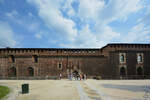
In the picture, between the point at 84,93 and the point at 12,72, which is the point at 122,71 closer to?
the point at 84,93

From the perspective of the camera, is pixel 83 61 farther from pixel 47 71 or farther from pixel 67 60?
pixel 47 71

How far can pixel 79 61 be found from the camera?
2270 cm

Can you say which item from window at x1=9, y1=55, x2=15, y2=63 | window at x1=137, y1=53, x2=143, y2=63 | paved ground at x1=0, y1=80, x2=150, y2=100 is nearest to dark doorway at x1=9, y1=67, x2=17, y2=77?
window at x1=9, y1=55, x2=15, y2=63

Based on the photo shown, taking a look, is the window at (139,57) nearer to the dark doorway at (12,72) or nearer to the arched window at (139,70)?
the arched window at (139,70)

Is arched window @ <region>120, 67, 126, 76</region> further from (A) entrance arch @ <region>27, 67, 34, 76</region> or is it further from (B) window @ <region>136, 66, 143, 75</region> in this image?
(A) entrance arch @ <region>27, 67, 34, 76</region>

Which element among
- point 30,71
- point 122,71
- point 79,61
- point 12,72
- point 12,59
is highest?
point 12,59

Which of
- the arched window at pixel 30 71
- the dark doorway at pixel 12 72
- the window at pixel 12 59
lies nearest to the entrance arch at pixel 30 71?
the arched window at pixel 30 71

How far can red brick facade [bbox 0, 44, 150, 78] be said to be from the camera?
873 inches

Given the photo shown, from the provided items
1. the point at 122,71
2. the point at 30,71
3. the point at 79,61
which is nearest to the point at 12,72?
the point at 30,71

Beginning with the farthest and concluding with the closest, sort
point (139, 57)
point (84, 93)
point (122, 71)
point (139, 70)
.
A: 1. point (139, 57)
2. point (139, 70)
3. point (122, 71)
4. point (84, 93)

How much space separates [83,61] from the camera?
22703mm

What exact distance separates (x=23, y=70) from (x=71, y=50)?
1249 centimetres

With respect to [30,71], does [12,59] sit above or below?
above

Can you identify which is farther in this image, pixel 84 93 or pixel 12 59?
pixel 12 59
